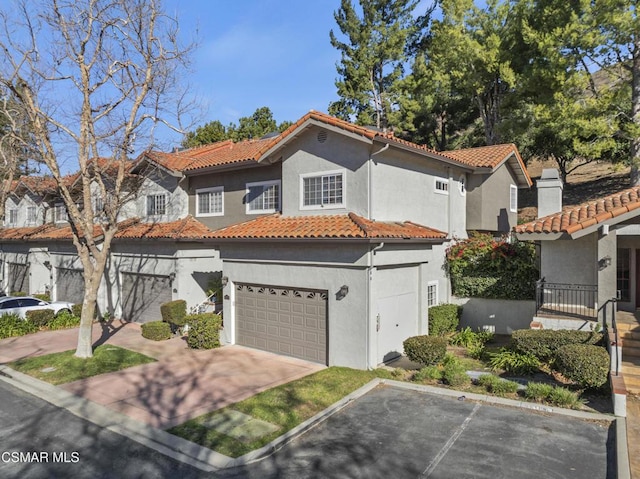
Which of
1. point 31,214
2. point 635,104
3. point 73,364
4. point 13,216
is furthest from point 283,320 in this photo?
point 13,216

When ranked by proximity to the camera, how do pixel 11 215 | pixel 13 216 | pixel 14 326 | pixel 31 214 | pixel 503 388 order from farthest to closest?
pixel 11 215 < pixel 13 216 < pixel 31 214 < pixel 14 326 < pixel 503 388

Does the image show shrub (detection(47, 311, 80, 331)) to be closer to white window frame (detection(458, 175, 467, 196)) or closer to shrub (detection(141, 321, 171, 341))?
shrub (detection(141, 321, 171, 341))

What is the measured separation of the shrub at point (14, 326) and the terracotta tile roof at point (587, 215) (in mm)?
19675

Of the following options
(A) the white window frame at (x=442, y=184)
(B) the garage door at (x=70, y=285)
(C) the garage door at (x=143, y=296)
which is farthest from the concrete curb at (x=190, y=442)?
(B) the garage door at (x=70, y=285)

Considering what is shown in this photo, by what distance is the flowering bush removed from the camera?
17906mm

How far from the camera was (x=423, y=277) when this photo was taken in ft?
51.1

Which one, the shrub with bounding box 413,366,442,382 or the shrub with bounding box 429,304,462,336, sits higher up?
the shrub with bounding box 429,304,462,336

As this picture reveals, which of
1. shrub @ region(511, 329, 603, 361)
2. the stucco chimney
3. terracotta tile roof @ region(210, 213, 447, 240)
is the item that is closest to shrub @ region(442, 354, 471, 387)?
shrub @ region(511, 329, 603, 361)

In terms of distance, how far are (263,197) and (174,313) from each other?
5.89m

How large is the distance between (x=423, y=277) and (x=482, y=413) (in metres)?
6.51

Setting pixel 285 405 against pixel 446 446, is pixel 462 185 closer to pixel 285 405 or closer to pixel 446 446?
pixel 285 405

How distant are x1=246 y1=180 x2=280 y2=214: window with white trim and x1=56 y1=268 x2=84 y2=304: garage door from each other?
11245 millimetres

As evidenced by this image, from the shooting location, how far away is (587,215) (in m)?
13.9

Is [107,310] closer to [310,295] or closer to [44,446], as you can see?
[310,295]
